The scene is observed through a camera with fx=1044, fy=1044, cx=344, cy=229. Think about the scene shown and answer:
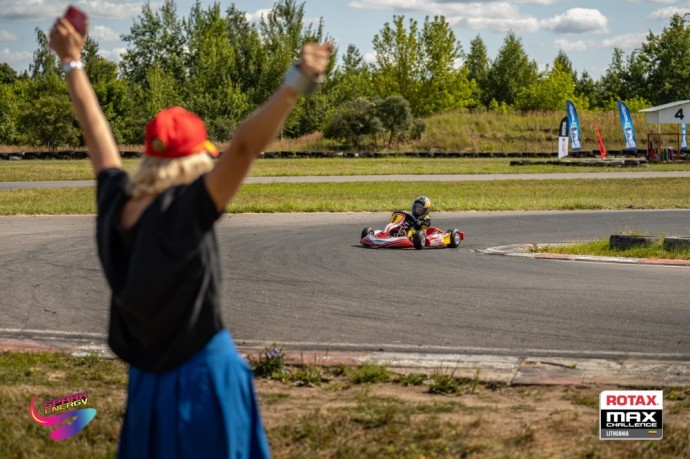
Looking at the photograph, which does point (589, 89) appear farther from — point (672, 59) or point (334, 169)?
point (334, 169)

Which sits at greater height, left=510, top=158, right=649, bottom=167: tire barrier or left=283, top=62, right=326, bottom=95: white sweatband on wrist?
left=283, top=62, right=326, bottom=95: white sweatband on wrist

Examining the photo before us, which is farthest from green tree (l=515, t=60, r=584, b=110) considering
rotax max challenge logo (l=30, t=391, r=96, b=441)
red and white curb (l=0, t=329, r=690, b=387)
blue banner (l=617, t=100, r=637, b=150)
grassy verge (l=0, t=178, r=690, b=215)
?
rotax max challenge logo (l=30, t=391, r=96, b=441)

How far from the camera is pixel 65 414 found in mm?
5332

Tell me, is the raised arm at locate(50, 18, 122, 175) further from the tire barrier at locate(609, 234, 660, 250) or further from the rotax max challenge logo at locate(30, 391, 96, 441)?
the tire barrier at locate(609, 234, 660, 250)

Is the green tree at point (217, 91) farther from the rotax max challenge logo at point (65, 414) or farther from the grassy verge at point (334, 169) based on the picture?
the rotax max challenge logo at point (65, 414)

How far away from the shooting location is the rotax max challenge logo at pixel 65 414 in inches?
202

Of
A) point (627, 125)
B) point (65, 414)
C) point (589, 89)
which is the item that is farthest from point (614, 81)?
point (65, 414)

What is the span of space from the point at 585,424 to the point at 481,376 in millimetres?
1255

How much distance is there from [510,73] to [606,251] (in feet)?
281

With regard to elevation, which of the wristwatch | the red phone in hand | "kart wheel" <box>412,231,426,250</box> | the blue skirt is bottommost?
"kart wheel" <box>412,231,426,250</box>

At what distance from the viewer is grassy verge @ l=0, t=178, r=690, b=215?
2109cm

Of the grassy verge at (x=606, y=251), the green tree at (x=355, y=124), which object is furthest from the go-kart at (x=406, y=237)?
the green tree at (x=355, y=124)

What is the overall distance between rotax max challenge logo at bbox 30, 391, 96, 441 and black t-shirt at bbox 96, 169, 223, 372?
2.28 m

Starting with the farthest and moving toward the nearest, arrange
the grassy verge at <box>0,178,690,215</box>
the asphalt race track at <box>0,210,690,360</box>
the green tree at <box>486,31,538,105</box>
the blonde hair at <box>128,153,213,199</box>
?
1. the green tree at <box>486,31,538,105</box>
2. the grassy verge at <box>0,178,690,215</box>
3. the asphalt race track at <box>0,210,690,360</box>
4. the blonde hair at <box>128,153,213,199</box>
